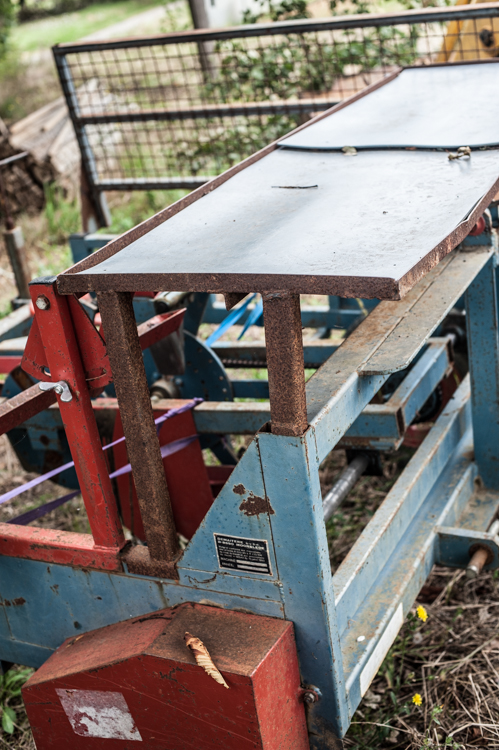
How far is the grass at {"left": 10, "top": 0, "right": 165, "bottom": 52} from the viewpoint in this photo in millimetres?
17719

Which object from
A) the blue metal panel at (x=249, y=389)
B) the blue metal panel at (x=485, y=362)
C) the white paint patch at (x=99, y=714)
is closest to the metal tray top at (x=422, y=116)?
the blue metal panel at (x=485, y=362)

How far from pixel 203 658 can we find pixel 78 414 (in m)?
0.63

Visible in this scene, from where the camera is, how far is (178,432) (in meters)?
2.79

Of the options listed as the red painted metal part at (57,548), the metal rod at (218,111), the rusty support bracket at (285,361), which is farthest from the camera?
the metal rod at (218,111)

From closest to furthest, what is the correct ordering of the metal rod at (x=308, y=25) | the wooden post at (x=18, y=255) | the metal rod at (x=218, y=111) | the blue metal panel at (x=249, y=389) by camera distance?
the blue metal panel at (x=249, y=389), the metal rod at (x=308, y=25), the wooden post at (x=18, y=255), the metal rod at (x=218, y=111)

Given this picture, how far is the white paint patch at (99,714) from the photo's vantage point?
1.98 metres

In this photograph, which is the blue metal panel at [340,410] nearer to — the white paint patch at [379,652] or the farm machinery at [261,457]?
the farm machinery at [261,457]

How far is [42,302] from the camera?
1.75 metres

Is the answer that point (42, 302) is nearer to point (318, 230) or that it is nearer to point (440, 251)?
point (318, 230)

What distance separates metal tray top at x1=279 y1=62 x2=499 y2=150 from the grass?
15.3m

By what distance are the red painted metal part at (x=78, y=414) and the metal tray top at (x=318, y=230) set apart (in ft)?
0.29

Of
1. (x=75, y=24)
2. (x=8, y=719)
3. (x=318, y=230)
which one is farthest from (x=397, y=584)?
(x=75, y=24)

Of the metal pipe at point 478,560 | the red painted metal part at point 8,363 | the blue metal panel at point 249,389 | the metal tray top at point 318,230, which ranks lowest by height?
the metal pipe at point 478,560

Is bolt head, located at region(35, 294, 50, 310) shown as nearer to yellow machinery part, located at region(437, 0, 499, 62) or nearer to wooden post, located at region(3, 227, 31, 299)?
wooden post, located at region(3, 227, 31, 299)
